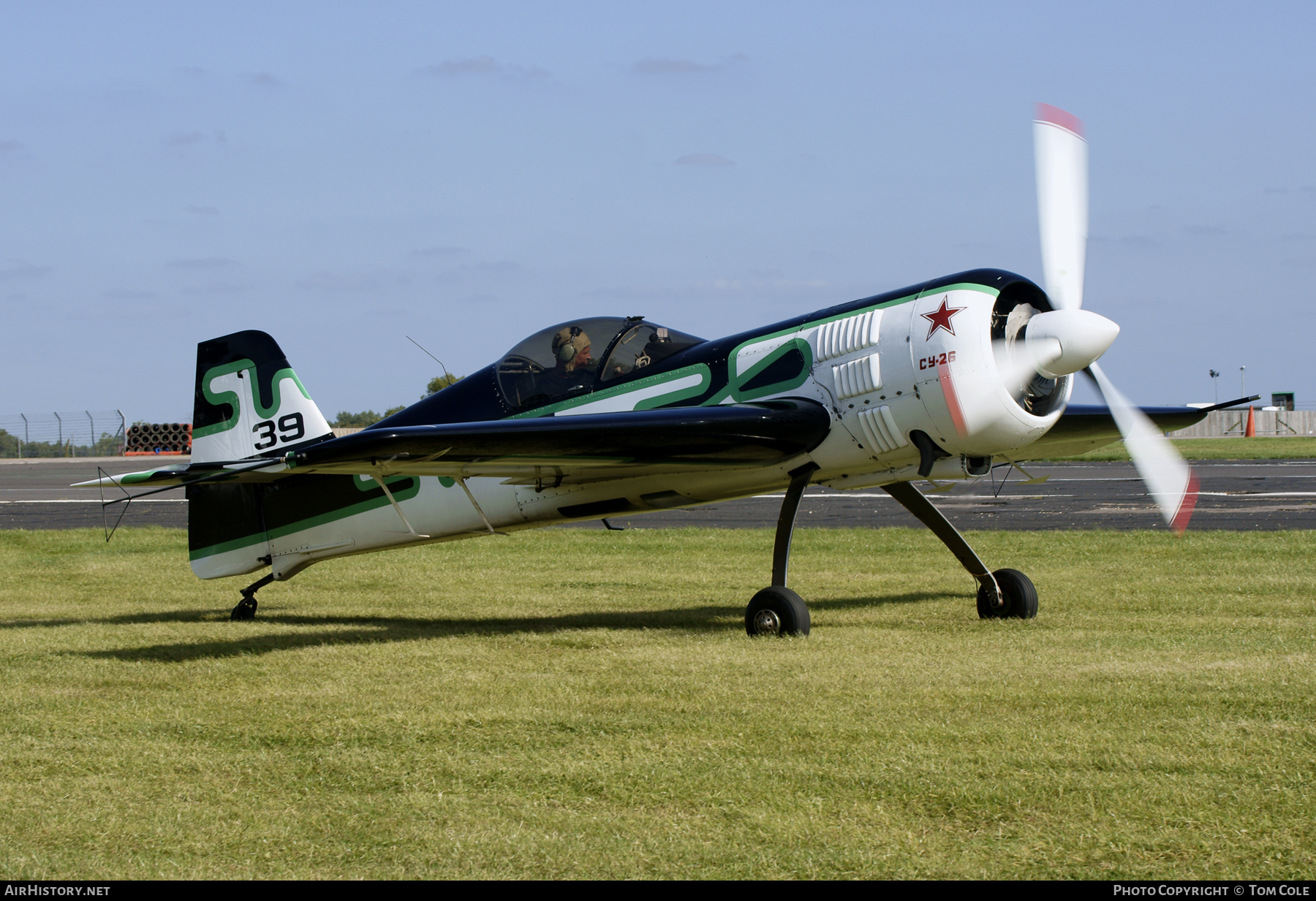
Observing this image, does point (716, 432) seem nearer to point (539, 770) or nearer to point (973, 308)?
point (973, 308)

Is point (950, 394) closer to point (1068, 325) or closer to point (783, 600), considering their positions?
Answer: point (1068, 325)

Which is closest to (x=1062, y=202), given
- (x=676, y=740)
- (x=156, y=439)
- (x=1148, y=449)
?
(x=1148, y=449)

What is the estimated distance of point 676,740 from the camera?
5.75 meters

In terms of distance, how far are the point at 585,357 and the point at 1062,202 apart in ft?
13.2

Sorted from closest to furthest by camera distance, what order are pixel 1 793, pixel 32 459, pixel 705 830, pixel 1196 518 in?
1. pixel 705 830
2. pixel 1 793
3. pixel 1196 518
4. pixel 32 459

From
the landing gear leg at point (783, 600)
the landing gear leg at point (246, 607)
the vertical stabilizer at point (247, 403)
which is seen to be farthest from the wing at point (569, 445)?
the landing gear leg at point (246, 607)

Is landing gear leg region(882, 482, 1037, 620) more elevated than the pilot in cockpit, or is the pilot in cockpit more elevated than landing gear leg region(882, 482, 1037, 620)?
the pilot in cockpit

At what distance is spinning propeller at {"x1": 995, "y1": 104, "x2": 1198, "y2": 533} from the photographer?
27.8 feet

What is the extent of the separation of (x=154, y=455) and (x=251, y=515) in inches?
1966

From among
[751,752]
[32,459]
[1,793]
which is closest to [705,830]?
[751,752]

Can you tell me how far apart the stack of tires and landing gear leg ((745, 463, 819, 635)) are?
54795mm

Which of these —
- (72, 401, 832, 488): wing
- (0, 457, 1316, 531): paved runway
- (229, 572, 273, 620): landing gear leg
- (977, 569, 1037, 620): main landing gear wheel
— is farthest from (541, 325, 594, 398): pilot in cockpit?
(0, 457, 1316, 531): paved runway

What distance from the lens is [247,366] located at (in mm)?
11625

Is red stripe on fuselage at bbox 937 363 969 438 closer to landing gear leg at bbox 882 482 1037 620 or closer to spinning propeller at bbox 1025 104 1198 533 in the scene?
spinning propeller at bbox 1025 104 1198 533
